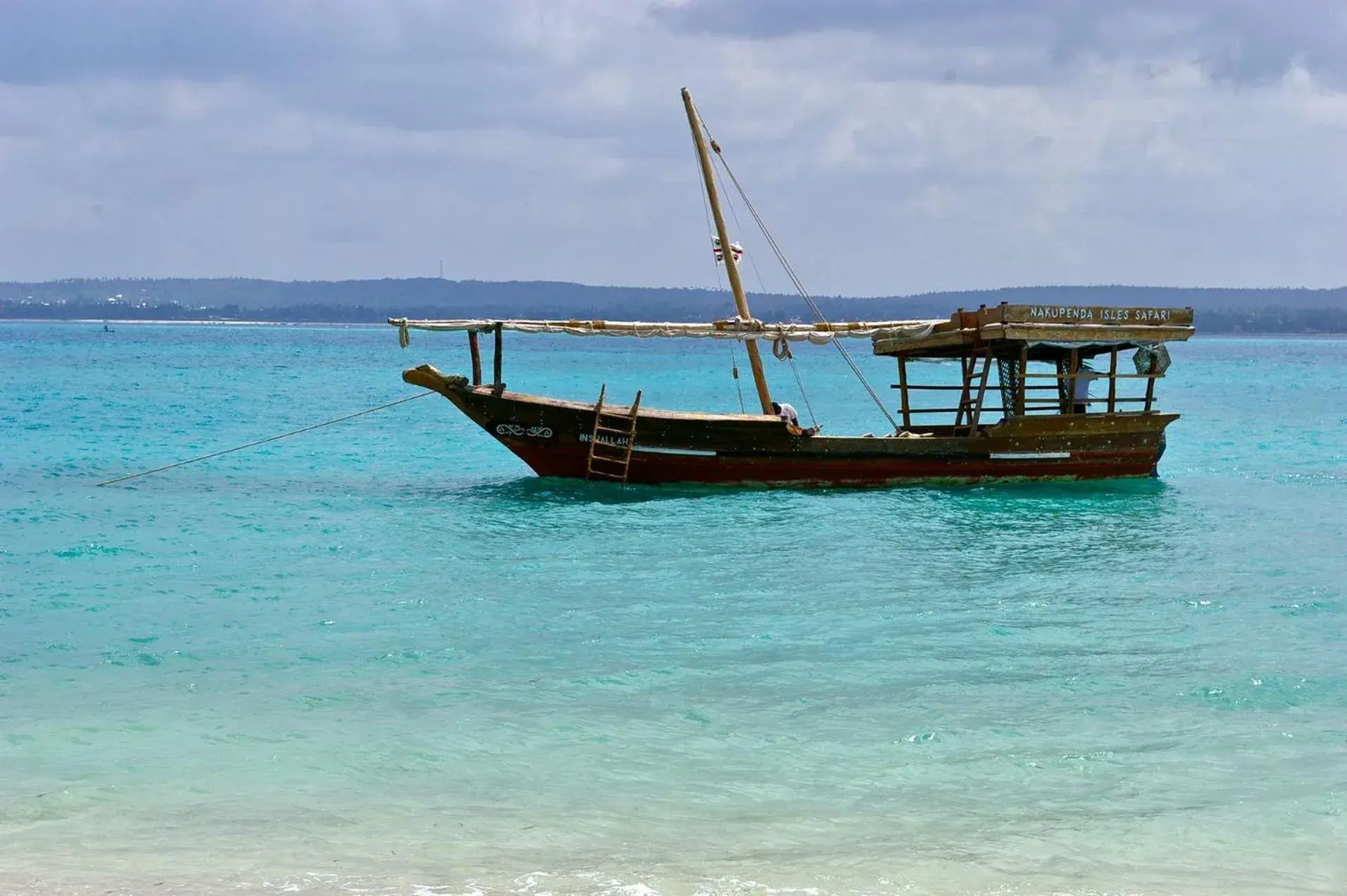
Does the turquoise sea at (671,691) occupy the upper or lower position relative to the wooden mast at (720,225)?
lower

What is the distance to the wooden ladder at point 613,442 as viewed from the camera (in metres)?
20.9

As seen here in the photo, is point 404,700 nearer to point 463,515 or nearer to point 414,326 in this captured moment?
point 463,515

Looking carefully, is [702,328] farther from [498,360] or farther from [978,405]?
[978,405]

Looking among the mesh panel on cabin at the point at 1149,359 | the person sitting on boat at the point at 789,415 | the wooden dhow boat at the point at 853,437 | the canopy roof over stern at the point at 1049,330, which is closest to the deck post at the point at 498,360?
the wooden dhow boat at the point at 853,437

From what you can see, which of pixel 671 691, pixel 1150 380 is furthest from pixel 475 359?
pixel 671 691

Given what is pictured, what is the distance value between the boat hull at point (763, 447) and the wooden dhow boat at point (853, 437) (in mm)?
22

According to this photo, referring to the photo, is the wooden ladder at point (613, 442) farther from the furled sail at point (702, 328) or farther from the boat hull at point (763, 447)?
the furled sail at point (702, 328)

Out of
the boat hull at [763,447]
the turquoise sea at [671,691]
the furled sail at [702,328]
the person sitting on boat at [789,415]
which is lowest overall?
the turquoise sea at [671,691]

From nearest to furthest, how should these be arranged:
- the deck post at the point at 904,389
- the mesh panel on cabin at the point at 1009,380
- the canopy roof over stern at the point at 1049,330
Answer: the canopy roof over stern at the point at 1049,330 → the mesh panel on cabin at the point at 1009,380 → the deck post at the point at 904,389

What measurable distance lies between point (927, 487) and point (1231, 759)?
12.9 metres

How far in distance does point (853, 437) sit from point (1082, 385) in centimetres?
464

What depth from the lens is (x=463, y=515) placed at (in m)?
20.2

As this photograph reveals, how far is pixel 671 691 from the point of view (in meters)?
10.5

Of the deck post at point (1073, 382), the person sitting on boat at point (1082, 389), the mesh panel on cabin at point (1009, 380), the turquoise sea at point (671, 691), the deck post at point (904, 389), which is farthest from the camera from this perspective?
the deck post at point (904, 389)
